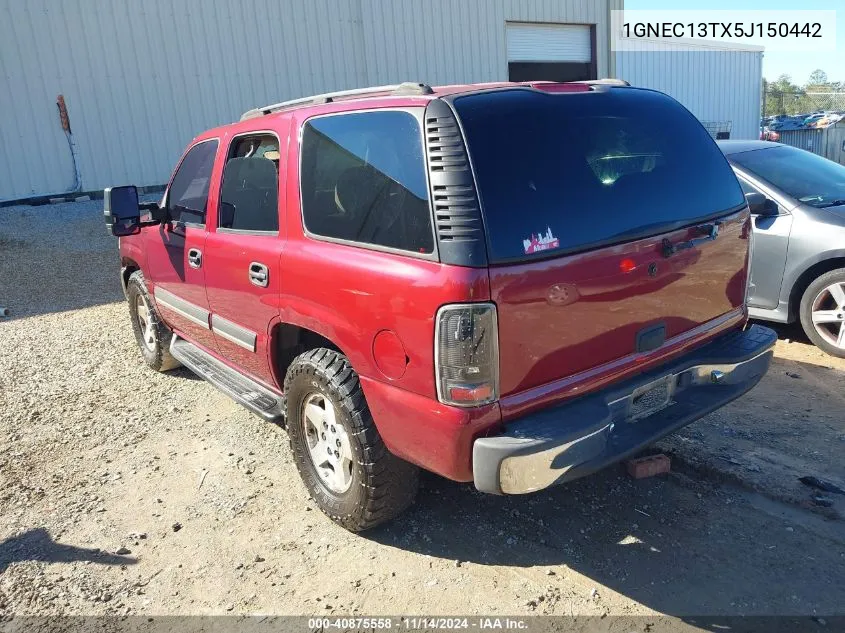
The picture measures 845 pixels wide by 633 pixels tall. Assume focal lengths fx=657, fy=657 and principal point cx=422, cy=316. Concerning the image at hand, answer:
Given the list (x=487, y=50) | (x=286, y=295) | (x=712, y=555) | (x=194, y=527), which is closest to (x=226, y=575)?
(x=194, y=527)

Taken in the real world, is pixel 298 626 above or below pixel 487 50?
below

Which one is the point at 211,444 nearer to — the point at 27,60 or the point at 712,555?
the point at 712,555

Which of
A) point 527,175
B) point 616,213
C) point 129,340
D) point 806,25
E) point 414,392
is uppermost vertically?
point 806,25

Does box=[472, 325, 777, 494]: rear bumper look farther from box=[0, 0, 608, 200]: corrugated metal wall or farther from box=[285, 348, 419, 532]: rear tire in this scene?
box=[0, 0, 608, 200]: corrugated metal wall

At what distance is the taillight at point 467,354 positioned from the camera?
2.34 metres

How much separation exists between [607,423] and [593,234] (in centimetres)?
75

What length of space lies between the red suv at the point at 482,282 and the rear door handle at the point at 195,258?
12.1 inches

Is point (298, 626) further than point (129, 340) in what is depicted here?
No

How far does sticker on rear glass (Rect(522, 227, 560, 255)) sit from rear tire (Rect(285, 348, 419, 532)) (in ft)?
3.13

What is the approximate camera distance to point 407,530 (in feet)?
10.5

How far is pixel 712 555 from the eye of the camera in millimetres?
2893

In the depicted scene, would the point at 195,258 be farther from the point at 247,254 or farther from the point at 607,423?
the point at 607,423

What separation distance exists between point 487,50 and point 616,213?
1543 cm

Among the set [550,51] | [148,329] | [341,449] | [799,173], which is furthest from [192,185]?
[550,51]
